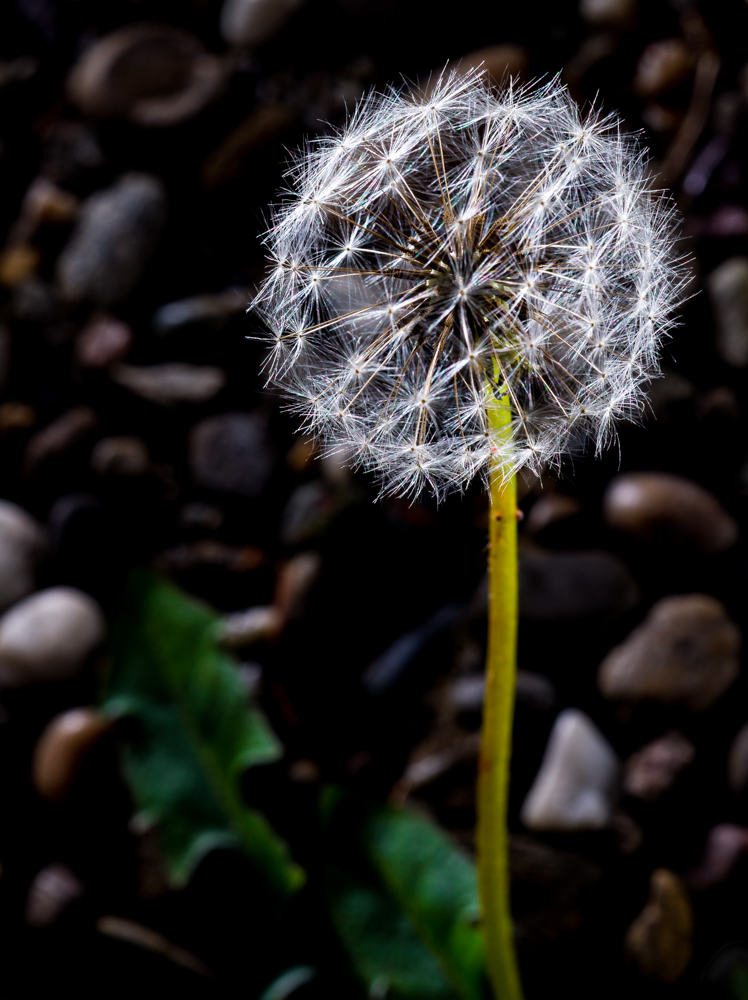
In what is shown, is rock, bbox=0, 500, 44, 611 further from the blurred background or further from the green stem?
the green stem

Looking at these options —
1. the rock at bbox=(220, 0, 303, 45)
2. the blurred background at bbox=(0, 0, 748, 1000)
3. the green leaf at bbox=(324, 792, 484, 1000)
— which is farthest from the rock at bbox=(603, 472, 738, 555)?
the rock at bbox=(220, 0, 303, 45)

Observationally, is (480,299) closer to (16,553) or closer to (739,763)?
(739,763)

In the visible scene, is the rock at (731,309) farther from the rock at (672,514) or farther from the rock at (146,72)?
the rock at (146,72)

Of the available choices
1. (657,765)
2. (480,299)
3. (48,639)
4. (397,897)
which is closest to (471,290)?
(480,299)

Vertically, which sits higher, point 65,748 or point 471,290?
point 471,290

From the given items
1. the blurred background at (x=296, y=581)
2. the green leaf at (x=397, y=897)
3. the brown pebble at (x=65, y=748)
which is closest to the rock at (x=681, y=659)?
the blurred background at (x=296, y=581)

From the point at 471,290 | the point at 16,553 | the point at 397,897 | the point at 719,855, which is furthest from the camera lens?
the point at 16,553
